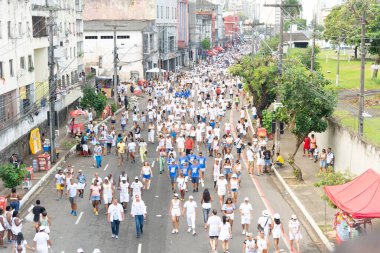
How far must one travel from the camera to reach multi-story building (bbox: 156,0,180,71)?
84438 millimetres

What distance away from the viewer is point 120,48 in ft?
236

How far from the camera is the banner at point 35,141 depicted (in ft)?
104

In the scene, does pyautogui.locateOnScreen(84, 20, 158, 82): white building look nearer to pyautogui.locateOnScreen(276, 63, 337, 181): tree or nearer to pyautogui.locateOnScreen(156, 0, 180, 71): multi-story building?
pyautogui.locateOnScreen(156, 0, 180, 71): multi-story building

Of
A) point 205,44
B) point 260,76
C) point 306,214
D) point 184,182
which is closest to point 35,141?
point 184,182

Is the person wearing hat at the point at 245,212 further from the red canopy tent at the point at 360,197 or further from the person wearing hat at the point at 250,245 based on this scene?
the person wearing hat at the point at 250,245

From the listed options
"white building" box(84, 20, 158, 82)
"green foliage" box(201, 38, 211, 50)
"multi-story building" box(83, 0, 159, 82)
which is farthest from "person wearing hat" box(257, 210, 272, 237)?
"green foliage" box(201, 38, 211, 50)

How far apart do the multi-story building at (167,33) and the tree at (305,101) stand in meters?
55.0

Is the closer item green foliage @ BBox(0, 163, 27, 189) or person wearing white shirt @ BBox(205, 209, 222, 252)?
person wearing white shirt @ BBox(205, 209, 222, 252)

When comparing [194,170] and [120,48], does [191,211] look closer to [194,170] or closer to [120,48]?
[194,170]

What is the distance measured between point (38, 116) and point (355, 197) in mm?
24000

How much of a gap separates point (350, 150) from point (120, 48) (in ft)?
169

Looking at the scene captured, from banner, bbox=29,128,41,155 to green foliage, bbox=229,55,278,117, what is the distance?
13711mm

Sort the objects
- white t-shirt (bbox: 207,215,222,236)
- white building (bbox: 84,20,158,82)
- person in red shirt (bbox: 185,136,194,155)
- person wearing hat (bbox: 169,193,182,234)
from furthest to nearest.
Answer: white building (bbox: 84,20,158,82) → person in red shirt (bbox: 185,136,194,155) → person wearing hat (bbox: 169,193,182,234) → white t-shirt (bbox: 207,215,222,236)

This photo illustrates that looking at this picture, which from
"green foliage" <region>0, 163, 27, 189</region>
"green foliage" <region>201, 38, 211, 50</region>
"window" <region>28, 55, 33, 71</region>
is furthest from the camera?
"green foliage" <region>201, 38, 211, 50</region>
